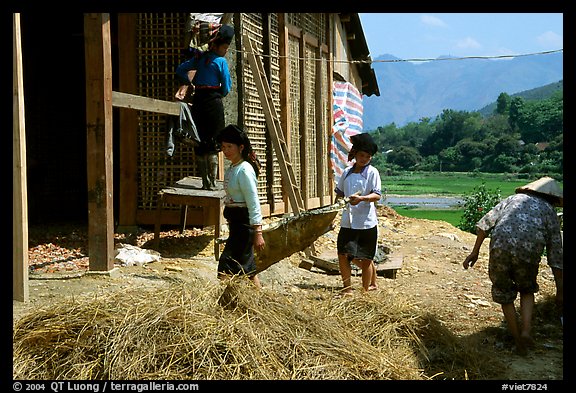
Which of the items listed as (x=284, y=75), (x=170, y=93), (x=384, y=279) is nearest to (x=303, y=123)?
(x=284, y=75)

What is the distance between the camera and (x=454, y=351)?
472 cm

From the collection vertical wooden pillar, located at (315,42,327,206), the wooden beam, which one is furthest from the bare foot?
vertical wooden pillar, located at (315,42,327,206)

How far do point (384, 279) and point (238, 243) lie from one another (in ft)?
11.0

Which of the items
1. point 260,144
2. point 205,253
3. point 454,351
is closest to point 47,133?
point 260,144

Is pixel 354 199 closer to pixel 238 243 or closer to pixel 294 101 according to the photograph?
pixel 238 243

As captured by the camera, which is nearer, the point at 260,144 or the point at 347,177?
the point at 347,177

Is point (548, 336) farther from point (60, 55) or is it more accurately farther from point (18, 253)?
point (60, 55)

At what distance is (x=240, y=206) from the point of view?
201 inches

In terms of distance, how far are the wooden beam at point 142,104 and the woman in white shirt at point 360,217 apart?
229 cm

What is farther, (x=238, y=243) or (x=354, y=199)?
(x=354, y=199)

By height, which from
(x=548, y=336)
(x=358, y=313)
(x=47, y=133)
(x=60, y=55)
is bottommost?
(x=548, y=336)

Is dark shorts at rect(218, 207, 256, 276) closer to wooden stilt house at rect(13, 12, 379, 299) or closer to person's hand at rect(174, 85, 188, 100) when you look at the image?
wooden stilt house at rect(13, 12, 379, 299)

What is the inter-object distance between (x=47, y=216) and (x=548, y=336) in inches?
327
